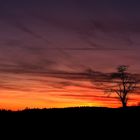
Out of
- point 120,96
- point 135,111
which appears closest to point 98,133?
point 135,111

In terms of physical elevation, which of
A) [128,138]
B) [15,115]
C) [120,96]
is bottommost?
[128,138]

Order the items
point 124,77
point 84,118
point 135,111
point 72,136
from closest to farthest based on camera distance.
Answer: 1. point 72,136
2. point 84,118
3. point 135,111
4. point 124,77

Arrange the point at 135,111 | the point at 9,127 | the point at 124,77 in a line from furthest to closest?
the point at 124,77, the point at 135,111, the point at 9,127

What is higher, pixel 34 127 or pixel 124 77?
pixel 124 77

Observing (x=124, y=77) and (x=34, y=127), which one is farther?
(x=124, y=77)

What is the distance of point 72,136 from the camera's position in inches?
1217

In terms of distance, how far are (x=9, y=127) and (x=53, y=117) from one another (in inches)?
217

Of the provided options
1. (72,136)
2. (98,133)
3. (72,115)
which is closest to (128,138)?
(98,133)

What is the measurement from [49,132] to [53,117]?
17.5ft

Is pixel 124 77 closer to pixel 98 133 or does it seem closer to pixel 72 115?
pixel 72 115

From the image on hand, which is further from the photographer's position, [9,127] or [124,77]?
[124,77]

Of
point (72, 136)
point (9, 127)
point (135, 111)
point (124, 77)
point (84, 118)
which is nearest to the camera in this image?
point (72, 136)

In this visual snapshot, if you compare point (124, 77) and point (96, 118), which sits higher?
point (124, 77)

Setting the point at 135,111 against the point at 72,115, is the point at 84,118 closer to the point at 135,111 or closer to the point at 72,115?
the point at 72,115
